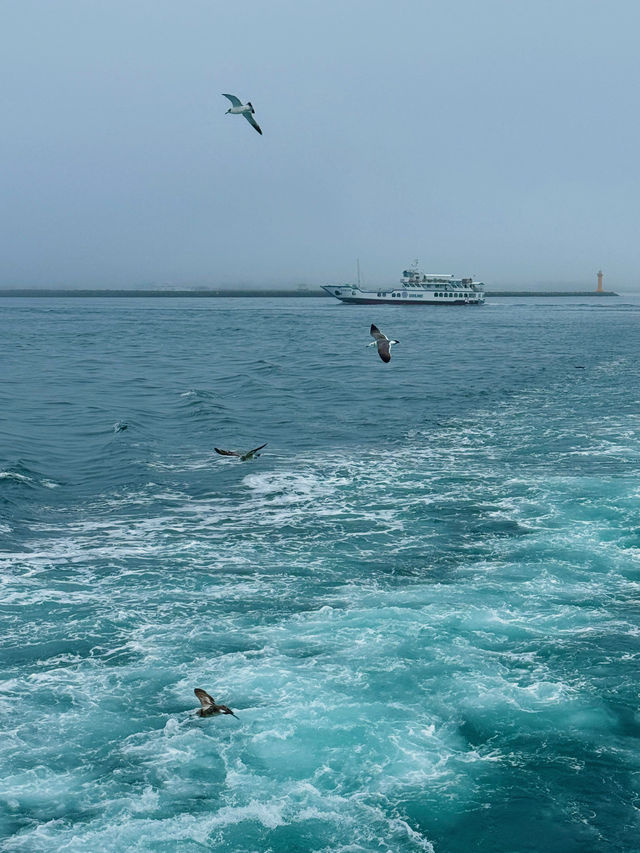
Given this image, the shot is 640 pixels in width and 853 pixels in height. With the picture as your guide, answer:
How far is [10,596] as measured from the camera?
17.1m

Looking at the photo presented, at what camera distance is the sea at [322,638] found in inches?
421

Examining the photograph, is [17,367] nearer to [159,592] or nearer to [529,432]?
[529,432]

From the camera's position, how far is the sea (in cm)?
1070

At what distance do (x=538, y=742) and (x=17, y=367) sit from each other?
56115 millimetres

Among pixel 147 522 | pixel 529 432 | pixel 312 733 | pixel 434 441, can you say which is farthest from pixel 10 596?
pixel 529 432

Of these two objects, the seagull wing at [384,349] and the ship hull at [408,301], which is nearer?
the seagull wing at [384,349]

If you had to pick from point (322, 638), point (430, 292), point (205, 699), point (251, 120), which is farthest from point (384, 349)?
point (430, 292)

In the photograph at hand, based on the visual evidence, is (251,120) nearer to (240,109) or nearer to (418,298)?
(240,109)

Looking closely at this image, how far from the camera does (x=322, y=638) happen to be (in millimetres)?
15359

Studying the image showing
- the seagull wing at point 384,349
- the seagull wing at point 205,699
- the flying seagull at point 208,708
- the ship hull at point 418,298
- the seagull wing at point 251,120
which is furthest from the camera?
the ship hull at point 418,298

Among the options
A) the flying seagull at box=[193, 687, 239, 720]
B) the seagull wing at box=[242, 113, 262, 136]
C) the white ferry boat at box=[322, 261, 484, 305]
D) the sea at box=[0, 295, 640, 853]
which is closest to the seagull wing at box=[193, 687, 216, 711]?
the flying seagull at box=[193, 687, 239, 720]

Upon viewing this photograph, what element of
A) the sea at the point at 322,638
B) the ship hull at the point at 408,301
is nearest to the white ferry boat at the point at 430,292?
the ship hull at the point at 408,301

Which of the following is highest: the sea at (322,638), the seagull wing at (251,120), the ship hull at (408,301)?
the seagull wing at (251,120)

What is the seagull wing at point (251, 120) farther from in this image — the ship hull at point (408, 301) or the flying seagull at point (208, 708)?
the ship hull at point (408, 301)
